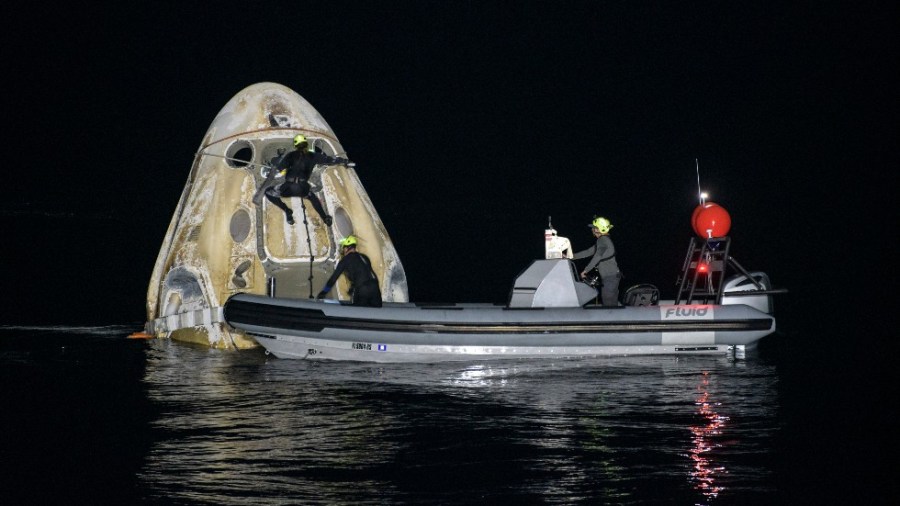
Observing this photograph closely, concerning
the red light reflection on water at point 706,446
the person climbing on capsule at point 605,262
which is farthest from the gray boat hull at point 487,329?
the red light reflection on water at point 706,446

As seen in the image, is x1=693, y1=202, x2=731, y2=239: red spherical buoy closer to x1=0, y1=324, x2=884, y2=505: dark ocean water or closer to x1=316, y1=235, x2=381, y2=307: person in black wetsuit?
x1=0, y1=324, x2=884, y2=505: dark ocean water

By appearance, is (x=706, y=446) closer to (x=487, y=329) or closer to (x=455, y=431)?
(x=455, y=431)

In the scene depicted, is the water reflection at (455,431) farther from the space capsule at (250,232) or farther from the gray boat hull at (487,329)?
the space capsule at (250,232)

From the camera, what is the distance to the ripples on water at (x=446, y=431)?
26.8 feet

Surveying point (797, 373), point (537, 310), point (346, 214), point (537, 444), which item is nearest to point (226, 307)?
point (346, 214)

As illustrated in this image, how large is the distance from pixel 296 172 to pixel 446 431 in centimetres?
654

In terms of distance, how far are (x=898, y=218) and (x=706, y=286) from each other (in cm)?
4423

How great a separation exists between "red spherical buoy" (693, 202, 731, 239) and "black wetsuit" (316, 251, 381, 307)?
4.43 meters

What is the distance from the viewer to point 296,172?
15.7 meters

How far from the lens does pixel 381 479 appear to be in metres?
8.46

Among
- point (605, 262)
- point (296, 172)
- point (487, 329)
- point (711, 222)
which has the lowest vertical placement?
point (487, 329)

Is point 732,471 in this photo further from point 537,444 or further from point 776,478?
point 537,444

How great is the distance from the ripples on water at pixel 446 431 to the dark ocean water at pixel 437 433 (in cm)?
3

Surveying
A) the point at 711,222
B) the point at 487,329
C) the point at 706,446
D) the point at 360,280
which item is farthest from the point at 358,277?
the point at 706,446
